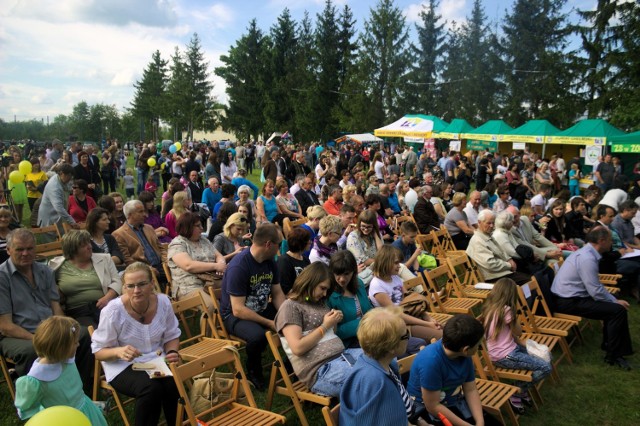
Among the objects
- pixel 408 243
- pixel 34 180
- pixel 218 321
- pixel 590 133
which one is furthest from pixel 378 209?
pixel 590 133

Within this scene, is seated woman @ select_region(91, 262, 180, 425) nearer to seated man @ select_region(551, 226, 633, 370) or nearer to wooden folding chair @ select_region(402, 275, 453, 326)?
wooden folding chair @ select_region(402, 275, 453, 326)

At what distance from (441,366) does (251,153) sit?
23.5m

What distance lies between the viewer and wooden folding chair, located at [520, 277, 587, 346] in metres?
5.36

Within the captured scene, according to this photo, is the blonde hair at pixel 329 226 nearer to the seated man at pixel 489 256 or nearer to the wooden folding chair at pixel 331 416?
the seated man at pixel 489 256

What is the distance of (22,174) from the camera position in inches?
390

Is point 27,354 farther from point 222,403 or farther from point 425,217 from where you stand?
point 425,217

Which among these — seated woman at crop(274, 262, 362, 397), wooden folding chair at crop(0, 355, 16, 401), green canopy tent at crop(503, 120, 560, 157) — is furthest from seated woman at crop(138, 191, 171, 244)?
green canopy tent at crop(503, 120, 560, 157)

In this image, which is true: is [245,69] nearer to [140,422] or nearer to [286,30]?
[286,30]

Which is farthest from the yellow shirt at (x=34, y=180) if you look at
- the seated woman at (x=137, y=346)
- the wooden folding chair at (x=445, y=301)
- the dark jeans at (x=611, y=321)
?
the dark jeans at (x=611, y=321)

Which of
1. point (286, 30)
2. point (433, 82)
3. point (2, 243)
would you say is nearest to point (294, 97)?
point (286, 30)

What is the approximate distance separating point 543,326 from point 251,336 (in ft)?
10.3

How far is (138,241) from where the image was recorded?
5.82m

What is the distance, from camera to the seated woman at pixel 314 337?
3.41 m

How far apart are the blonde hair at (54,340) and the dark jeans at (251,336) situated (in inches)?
63.8
